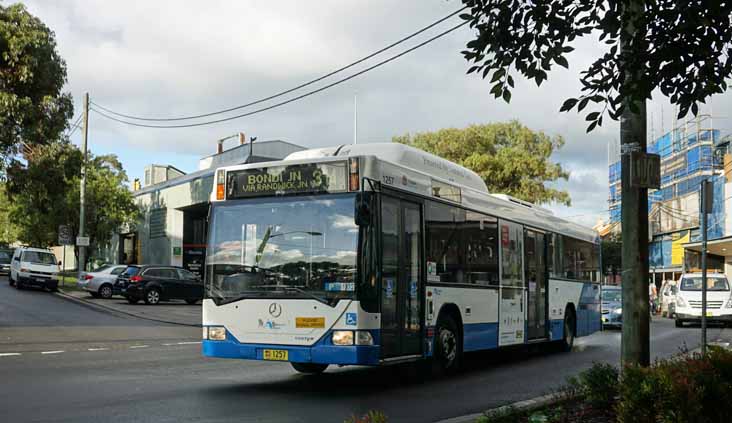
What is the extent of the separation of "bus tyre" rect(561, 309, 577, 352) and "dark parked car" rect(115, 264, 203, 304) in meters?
19.6

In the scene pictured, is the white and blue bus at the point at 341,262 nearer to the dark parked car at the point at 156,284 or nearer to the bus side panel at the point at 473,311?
the bus side panel at the point at 473,311

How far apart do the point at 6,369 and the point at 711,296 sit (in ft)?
80.6

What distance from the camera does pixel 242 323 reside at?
1050 centimetres

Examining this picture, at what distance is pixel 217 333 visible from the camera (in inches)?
421

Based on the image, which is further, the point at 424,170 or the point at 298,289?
the point at 424,170

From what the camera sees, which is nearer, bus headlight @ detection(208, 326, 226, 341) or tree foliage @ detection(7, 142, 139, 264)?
bus headlight @ detection(208, 326, 226, 341)

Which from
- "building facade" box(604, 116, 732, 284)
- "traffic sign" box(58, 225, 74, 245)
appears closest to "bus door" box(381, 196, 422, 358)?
"traffic sign" box(58, 225, 74, 245)

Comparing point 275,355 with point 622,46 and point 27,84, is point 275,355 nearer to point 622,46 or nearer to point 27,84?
point 622,46

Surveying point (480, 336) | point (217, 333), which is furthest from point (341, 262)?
point (480, 336)

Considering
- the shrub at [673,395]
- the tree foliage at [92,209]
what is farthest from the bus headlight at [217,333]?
the tree foliage at [92,209]

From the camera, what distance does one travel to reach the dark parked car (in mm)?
32938

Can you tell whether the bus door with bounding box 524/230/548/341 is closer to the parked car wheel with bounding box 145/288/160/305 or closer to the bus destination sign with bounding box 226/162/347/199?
the bus destination sign with bounding box 226/162/347/199

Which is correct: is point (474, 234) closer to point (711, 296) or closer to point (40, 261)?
point (711, 296)

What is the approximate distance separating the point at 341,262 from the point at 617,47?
172 inches
